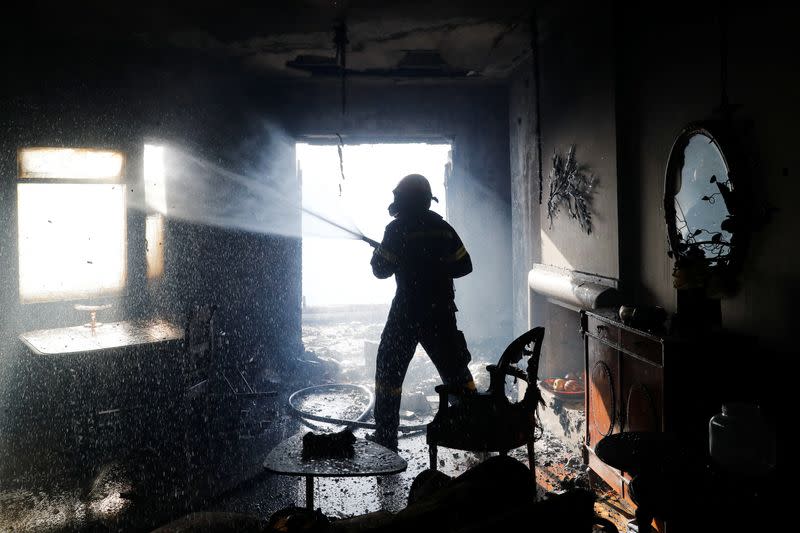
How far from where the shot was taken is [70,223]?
22.4ft

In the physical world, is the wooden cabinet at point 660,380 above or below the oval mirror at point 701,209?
below

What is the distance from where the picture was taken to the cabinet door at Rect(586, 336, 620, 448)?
388cm

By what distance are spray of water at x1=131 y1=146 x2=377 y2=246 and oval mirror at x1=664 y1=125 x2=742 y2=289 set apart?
4051mm

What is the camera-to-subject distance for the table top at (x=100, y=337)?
4.83 m

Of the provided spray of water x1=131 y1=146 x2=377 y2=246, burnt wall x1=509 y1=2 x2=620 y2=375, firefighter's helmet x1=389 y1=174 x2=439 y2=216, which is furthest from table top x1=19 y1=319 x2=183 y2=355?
burnt wall x1=509 y1=2 x2=620 y2=375

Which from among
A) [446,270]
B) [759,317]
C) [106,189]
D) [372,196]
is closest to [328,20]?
[446,270]

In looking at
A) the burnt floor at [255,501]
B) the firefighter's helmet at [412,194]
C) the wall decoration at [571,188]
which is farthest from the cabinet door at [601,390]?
the firefighter's helmet at [412,194]

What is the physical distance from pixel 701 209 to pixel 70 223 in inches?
263

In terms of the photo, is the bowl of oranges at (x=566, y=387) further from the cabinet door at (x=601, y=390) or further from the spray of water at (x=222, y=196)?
the spray of water at (x=222, y=196)

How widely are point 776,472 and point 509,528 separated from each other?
4.99 feet

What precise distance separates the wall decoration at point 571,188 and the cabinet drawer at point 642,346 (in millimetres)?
1877

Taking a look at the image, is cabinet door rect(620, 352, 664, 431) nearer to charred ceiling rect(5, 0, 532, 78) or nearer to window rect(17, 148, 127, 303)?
→ charred ceiling rect(5, 0, 532, 78)

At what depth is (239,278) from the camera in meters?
7.88

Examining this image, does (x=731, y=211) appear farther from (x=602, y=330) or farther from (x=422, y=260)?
(x=422, y=260)
